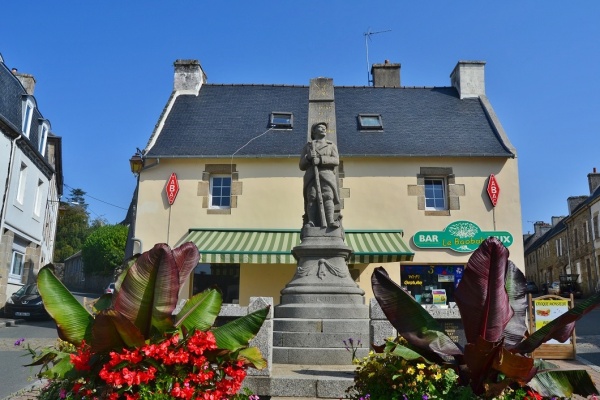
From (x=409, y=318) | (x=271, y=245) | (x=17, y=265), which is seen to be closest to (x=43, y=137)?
(x=17, y=265)

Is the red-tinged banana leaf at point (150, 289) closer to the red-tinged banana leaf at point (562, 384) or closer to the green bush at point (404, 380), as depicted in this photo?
the green bush at point (404, 380)

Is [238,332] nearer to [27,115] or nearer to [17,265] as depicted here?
[27,115]

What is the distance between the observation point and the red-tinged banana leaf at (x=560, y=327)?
147 inches

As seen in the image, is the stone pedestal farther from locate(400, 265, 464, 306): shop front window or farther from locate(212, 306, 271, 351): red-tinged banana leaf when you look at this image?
locate(400, 265, 464, 306): shop front window

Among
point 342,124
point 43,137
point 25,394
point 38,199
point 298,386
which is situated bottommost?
point 25,394

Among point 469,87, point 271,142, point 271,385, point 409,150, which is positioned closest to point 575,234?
point 469,87

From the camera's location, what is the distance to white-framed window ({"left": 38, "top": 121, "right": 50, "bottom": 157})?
22.4 meters

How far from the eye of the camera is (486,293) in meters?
3.86

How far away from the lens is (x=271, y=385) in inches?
217

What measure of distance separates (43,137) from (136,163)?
342 inches

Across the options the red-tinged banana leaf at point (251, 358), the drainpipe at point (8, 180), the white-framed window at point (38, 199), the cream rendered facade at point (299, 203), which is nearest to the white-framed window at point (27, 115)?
the drainpipe at point (8, 180)

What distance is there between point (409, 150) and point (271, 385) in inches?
470

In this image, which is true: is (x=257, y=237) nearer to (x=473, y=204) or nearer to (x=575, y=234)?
(x=473, y=204)

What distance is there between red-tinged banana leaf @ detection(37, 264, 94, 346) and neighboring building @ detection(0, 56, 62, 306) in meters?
15.8
